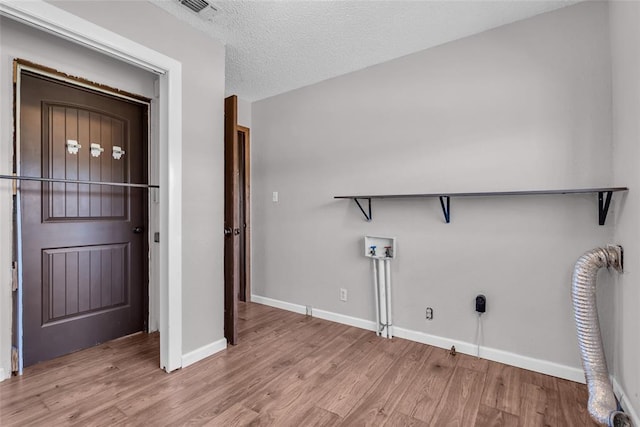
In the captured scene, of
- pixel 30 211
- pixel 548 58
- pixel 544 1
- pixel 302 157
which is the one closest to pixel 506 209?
pixel 548 58

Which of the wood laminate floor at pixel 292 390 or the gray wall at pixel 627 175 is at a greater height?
the gray wall at pixel 627 175

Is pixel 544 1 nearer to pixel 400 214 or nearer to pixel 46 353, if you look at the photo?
pixel 400 214

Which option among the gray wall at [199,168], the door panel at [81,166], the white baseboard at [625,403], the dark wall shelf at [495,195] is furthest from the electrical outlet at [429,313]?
the door panel at [81,166]

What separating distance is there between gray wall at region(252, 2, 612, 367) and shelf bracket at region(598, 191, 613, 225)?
2.4 inches

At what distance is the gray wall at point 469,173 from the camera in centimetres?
201

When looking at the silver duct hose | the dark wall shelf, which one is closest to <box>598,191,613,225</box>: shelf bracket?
the dark wall shelf

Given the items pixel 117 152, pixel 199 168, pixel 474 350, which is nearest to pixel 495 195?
pixel 474 350

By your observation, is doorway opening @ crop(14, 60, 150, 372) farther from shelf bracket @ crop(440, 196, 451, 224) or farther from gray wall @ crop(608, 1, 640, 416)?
gray wall @ crop(608, 1, 640, 416)

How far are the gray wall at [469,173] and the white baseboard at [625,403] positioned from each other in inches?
9.4

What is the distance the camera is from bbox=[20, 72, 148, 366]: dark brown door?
7.14ft

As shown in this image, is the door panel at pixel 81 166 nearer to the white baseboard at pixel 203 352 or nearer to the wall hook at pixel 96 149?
the wall hook at pixel 96 149

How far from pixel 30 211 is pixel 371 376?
2.65 m

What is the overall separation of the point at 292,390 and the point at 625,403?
184 centimetres

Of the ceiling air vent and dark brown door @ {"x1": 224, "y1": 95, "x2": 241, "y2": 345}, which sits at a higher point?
the ceiling air vent
